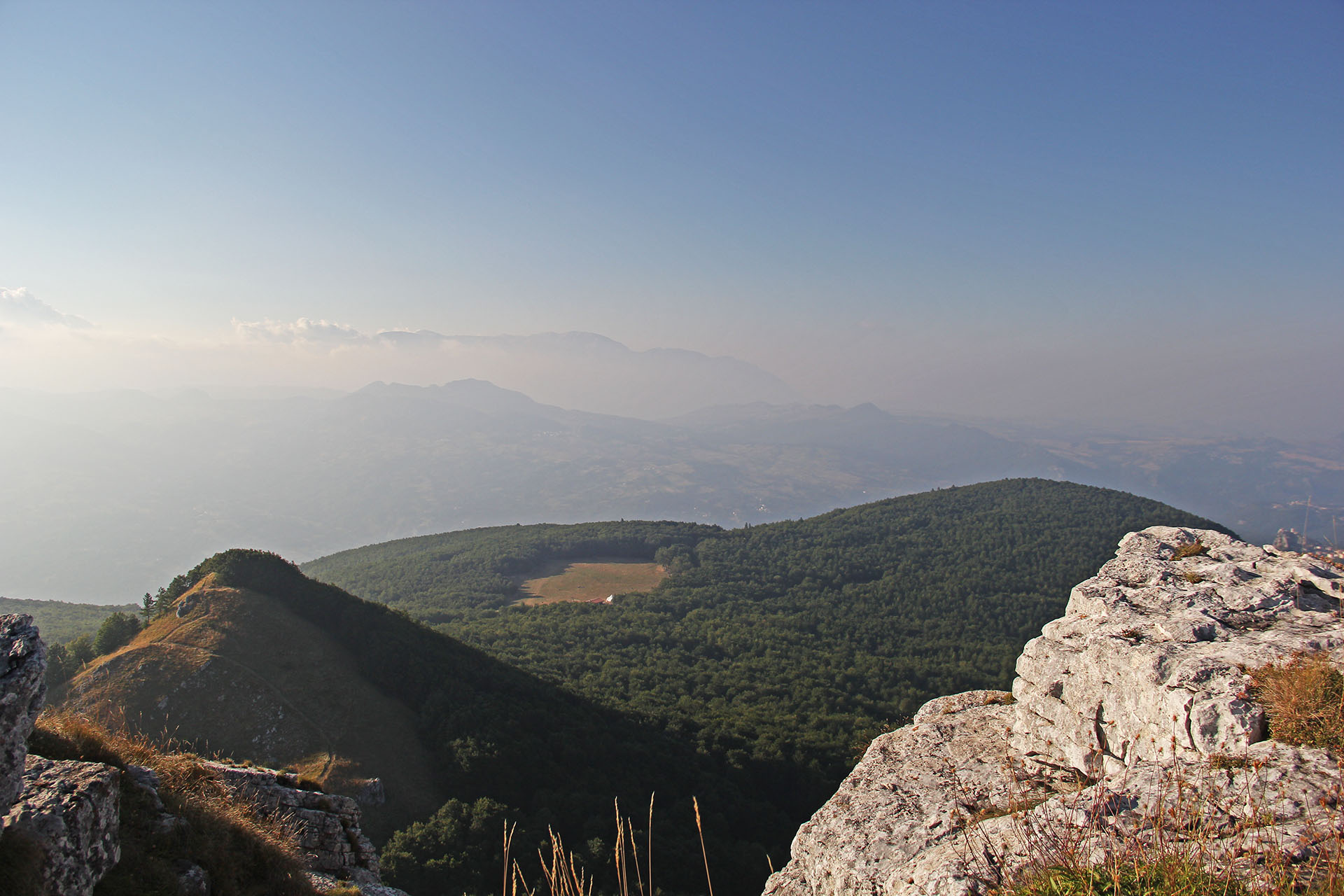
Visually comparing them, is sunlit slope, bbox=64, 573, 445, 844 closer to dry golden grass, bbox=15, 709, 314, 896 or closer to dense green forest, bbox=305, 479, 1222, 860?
dense green forest, bbox=305, 479, 1222, 860

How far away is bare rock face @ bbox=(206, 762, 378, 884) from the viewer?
10570 millimetres

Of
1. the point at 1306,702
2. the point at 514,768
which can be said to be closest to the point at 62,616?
the point at 514,768

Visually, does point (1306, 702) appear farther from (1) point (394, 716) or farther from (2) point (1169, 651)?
(1) point (394, 716)

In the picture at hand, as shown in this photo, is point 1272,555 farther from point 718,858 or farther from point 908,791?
point 718,858

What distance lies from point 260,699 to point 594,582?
68458 millimetres

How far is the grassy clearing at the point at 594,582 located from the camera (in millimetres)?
91875

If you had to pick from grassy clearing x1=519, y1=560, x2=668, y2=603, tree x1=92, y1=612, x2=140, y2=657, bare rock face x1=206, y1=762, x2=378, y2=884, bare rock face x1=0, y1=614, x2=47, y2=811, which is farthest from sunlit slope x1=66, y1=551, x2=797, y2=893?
grassy clearing x1=519, y1=560, x2=668, y2=603

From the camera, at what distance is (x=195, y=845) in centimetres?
790

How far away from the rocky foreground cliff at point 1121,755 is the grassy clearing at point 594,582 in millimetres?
79948

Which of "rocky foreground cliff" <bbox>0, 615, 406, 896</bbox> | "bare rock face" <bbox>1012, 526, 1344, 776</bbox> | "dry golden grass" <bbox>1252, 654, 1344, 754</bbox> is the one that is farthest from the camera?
"bare rock face" <bbox>1012, 526, 1344, 776</bbox>

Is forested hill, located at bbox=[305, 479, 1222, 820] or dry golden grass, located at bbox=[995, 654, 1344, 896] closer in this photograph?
dry golden grass, located at bbox=[995, 654, 1344, 896]

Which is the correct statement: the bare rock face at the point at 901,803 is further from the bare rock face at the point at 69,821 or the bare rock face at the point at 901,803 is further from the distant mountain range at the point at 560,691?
the bare rock face at the point at 69,821

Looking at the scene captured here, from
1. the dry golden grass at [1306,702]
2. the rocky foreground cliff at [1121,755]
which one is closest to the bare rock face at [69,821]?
the rocky foreground cliff at [1121,755]

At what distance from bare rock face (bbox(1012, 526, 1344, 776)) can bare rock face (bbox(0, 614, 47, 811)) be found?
593 inches
